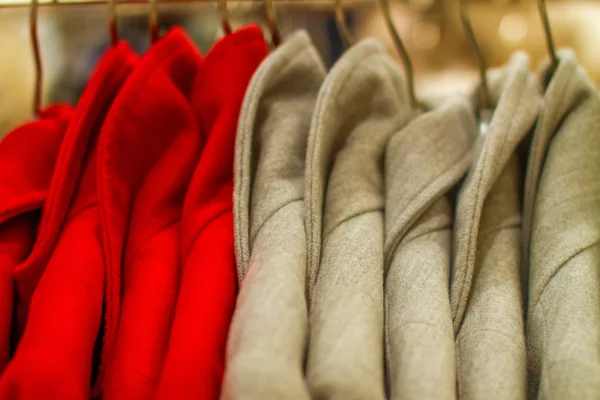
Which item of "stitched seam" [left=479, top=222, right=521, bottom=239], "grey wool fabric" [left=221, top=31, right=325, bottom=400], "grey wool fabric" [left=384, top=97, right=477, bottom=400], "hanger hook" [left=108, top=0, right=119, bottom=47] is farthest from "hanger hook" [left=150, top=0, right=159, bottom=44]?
"stitched seam" [left=479, top=222, right=521, bottom=239]

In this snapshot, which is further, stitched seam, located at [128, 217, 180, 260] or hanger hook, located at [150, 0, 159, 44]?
hanger hook, located at [150, 0, 159, 44]

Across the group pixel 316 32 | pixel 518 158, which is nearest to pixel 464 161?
pixel 518 158

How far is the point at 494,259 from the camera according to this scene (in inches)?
16.3

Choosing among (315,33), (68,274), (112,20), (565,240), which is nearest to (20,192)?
(68,274)

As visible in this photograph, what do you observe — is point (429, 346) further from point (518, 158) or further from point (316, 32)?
point (316, 32)

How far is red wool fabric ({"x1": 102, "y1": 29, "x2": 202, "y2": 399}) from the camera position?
37 cm

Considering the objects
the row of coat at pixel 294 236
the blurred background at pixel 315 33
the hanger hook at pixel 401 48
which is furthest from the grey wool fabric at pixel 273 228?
the blurred background at pixel 315 33

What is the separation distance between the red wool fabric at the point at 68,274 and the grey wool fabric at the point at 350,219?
15 cm

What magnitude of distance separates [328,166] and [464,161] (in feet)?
0.38

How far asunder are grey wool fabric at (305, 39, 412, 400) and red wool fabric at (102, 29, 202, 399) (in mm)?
111

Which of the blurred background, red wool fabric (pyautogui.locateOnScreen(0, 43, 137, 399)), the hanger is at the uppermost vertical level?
the blurred background

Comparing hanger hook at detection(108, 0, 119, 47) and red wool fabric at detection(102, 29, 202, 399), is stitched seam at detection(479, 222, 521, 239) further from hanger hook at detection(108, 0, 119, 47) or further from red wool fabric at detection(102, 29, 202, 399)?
hanger hook at detection(108, 0, 119, 47)

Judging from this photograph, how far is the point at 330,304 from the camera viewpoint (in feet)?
1.15

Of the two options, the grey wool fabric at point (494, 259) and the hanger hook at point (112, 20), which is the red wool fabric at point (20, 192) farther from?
the grey wool fabric at point (494, 259)
